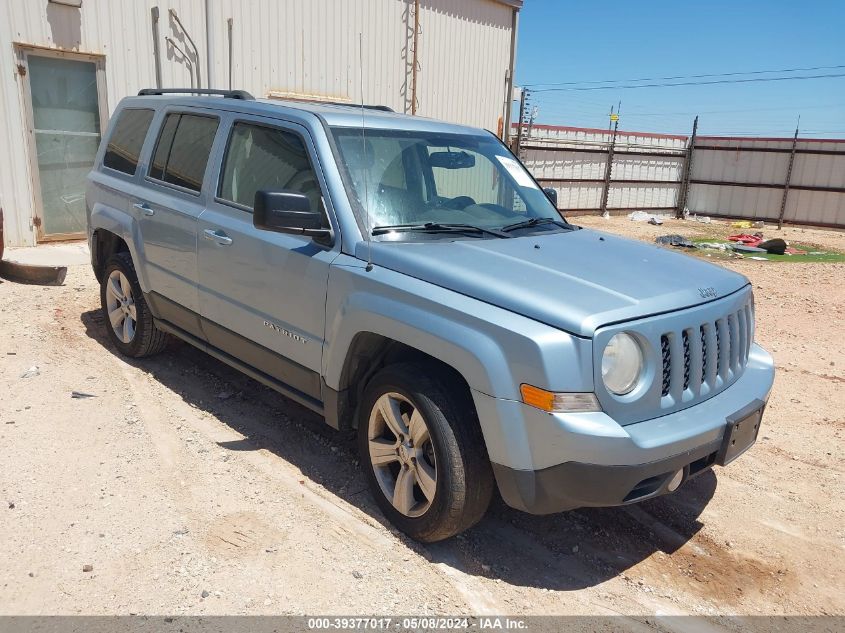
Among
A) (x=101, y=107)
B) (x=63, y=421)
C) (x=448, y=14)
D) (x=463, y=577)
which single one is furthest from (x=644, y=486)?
(x=448, y=14)

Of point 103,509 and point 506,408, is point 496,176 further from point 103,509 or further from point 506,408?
point 103,509

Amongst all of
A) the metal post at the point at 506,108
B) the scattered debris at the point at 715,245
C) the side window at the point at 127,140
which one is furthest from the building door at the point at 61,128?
the scattered debris at the point at 715,245

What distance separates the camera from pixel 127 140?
17.5 ft

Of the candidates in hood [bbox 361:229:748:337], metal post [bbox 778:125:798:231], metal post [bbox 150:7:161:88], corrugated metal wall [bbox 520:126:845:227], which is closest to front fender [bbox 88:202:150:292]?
hood [bbox 361:229:748:337]

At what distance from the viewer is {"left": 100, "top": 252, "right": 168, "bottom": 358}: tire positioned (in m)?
5.20

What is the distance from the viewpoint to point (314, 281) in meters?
3.49

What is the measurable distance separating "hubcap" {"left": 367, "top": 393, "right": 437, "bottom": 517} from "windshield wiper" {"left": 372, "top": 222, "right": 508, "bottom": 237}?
0.84 metres

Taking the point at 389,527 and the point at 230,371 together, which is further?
the point at 230,371

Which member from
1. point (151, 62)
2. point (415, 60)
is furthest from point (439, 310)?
point (415, 60)

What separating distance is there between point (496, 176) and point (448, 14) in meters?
10.5

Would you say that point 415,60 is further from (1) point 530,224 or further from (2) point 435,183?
(1) point 530,224

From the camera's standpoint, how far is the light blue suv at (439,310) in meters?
2.70

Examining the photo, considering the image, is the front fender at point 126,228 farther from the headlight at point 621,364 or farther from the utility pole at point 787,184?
the utility pole at point 787,184

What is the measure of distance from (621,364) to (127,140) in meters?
4.30
